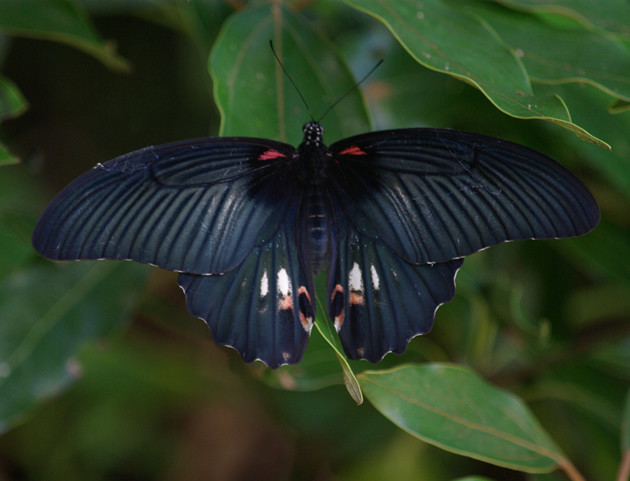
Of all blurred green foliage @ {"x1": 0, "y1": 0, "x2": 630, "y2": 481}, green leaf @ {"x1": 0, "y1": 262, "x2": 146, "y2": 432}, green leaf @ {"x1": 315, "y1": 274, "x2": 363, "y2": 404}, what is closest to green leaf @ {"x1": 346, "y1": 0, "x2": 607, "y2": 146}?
blurred green foliage @ {"x1": 0, "y1": 0, "x2": 630, "y2": 481}

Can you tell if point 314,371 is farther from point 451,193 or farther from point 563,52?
point 563,52

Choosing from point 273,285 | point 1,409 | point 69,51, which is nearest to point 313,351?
point 273,285

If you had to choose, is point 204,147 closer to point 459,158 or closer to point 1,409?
point 459,158

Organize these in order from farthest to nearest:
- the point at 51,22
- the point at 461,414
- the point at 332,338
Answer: the point at 51,22 < the point at 461,414 < the point at 332,338

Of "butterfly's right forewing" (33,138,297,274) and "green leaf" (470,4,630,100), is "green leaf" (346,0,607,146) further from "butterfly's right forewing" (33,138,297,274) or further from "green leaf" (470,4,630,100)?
"butterfly's right forewing" (33,138,297,274)

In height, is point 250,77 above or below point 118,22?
below

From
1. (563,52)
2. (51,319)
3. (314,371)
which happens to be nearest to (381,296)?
(314,371)
